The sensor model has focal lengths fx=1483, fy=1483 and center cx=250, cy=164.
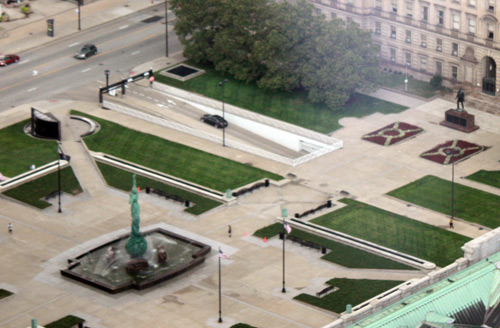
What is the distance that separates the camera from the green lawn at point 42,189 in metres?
158

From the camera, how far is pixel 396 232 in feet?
497

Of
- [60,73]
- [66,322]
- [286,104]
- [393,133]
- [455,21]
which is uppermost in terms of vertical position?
[455,21]

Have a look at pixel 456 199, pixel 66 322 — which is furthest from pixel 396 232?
pixel 66 322

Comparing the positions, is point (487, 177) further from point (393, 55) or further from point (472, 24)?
point (393, 55)

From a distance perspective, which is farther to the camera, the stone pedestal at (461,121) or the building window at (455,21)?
the building window at (455,21)

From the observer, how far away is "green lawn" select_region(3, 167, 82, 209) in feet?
520

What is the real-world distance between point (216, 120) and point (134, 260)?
3891cm

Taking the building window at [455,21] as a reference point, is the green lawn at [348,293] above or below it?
below

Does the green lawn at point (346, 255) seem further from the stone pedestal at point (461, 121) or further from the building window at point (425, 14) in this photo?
the building window at point (425, 14)

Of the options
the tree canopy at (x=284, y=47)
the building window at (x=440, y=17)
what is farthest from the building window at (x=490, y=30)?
the tree canopy at (x=284, y=47)

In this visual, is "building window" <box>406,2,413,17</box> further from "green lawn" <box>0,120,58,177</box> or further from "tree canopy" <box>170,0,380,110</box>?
"green lawn" <box>0,120,58,177</box>

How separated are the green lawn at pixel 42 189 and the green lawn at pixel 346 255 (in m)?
23.2

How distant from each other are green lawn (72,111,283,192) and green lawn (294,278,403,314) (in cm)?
2566

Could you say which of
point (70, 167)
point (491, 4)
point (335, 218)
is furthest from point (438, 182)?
point (70, 167)
